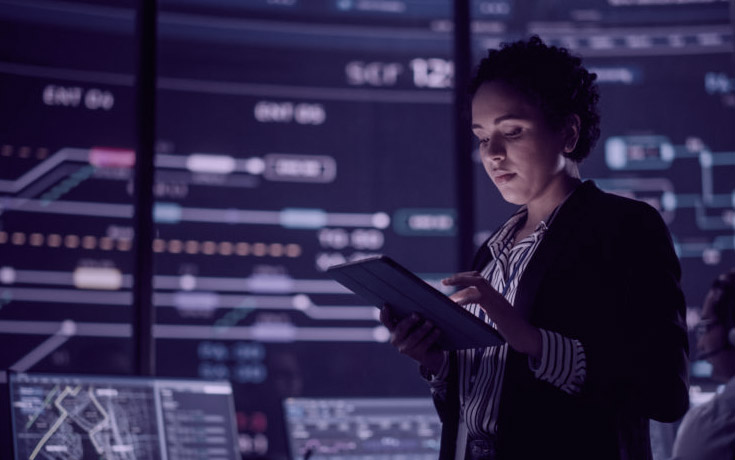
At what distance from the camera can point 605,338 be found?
4.40ft

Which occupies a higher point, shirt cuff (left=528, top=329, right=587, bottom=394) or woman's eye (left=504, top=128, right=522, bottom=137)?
woman's eye (left=504, top=128, right=522, bottom=137)

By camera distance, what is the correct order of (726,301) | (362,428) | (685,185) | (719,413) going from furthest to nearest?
(685,185), (362,428), (726,301), (719,413)

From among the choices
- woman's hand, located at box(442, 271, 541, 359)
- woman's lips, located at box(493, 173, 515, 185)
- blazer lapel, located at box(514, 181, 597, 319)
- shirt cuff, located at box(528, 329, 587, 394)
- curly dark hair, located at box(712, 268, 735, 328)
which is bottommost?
curly dark hair, located at box(712, 268, 735, 328)

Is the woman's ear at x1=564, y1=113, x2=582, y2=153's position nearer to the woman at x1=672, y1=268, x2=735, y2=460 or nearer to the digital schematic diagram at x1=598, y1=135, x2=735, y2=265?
the woman at x1=672, y1=268, x2=735, y2=460

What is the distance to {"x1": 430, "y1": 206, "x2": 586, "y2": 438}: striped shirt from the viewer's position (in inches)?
51.4

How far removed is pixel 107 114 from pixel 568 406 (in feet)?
14.4

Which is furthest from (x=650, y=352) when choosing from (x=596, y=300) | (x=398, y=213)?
(x=398, y=213)

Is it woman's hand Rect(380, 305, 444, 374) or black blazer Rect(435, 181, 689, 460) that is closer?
black blazer Rect(435, 181, 689, 460)

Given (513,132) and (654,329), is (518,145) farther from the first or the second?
(654,329)

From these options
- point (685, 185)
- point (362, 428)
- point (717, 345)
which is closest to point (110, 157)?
point (362, 428)

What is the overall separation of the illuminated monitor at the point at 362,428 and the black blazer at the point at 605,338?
1479mm

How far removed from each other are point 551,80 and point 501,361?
53cm

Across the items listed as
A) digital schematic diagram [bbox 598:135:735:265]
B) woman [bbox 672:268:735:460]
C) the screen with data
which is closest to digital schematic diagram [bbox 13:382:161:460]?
woman [bbox 672:268:735:460]

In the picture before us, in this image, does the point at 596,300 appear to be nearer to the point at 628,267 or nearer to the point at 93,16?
the point at 628,267
